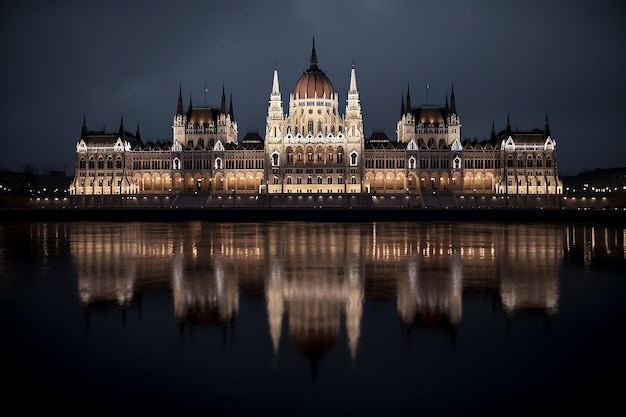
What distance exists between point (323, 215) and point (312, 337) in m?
52.0

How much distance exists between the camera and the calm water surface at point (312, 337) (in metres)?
8.22

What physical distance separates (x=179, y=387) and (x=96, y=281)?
10.3 meters

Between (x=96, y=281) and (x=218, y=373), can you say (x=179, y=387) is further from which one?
(x=96, y=281)

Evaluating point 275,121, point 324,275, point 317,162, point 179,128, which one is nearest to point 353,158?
point 317,162

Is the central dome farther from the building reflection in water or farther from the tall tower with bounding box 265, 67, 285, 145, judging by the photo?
the building reflection in water

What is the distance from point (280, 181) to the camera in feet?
322

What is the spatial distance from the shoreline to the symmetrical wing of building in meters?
32.7

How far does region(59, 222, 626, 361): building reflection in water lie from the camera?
508 inches

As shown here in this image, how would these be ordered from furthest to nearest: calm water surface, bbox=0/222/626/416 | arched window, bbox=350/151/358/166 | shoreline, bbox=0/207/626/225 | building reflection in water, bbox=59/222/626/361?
arched window, bbox=350/151/358/166 → shoreline, bbox=0/207/626/225 → building reflection in water, bbox=59/222/626/361 → calm water surface, bbox=0/222/626/416

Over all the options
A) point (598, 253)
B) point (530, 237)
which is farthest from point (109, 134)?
point (598, 253)

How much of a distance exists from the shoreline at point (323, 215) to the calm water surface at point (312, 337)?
38.0 meters

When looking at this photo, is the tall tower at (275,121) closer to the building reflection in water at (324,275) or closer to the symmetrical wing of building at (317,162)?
the symmetrical wing of building at (317,162)

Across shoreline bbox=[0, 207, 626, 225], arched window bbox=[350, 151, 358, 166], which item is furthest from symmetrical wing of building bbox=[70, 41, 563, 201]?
shoreline bbox=[0, 207, 626, 225]

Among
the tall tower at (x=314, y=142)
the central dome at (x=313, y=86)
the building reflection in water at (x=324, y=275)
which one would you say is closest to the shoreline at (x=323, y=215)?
the building reflection in water at (x=324, y=275)
